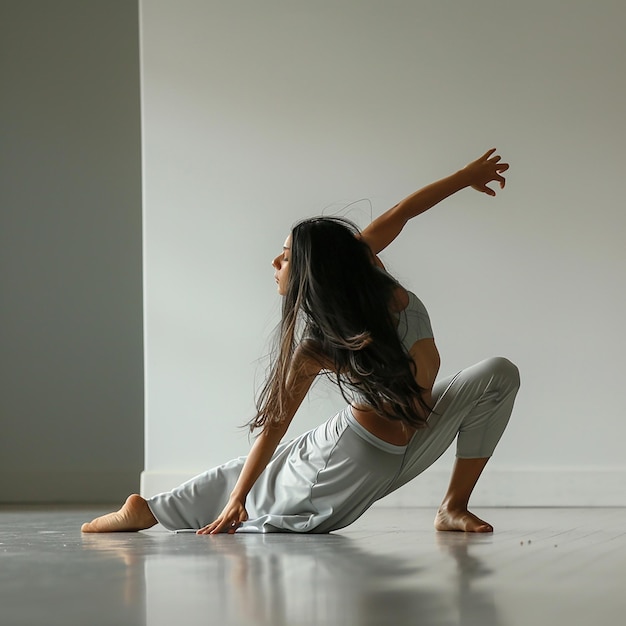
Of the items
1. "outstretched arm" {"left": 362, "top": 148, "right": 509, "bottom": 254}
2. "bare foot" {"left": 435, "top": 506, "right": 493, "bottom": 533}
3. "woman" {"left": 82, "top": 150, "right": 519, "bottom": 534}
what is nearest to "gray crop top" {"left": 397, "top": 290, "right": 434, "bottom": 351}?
"woman" {"left": 82, "top": 150, "right": 519, "bottom": 534}

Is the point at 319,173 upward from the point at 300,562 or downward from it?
A: upward

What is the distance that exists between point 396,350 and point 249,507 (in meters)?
0.51

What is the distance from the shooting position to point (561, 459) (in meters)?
3.43

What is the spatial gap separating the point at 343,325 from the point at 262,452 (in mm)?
324

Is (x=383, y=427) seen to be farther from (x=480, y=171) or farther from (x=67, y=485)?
(x=67, y=485)

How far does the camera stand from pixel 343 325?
190 cm

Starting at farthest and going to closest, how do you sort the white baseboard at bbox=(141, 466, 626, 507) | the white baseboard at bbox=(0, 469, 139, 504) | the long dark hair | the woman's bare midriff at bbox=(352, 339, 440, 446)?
1. the white baseboard at bbox=(0, 469, 139, 504)
2. the white baseboard at bbox=(141, 466, 626, 507)
3. the woman's bare midriff at bbox=(352, 339, 440, 446)
4. the long dark hair

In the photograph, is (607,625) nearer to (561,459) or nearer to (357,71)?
(561,459)

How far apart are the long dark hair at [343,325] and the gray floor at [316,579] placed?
292mm

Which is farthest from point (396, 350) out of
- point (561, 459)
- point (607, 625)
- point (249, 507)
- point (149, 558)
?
point (561, 459)

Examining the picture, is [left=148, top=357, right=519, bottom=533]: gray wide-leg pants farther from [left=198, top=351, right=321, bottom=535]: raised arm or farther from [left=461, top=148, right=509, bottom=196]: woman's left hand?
[left=461, top=148, right=509, bottom=196]: woman's left hand

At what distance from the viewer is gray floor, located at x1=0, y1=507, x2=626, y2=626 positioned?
979 millimetres

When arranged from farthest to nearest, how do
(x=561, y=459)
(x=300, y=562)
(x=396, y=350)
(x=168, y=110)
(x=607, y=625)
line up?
(x=168, y=110) → (x=561, y=459) → (x=396, y=350) → (x=300, y=562) → (x=607, y=625)

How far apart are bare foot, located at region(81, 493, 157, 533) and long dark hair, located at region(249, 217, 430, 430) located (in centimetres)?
35
